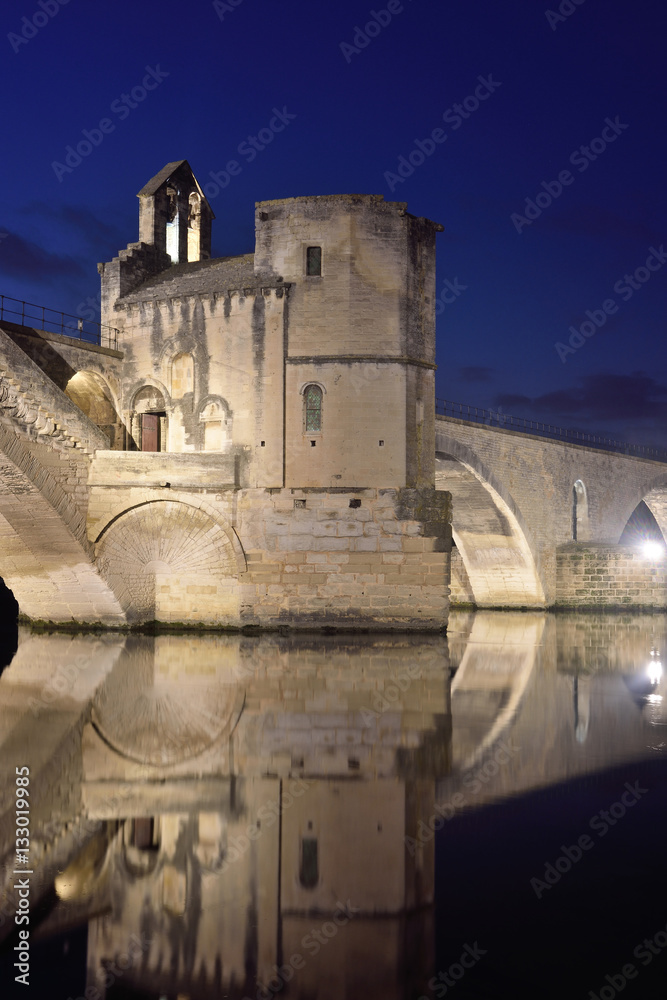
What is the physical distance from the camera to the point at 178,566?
1753 cm

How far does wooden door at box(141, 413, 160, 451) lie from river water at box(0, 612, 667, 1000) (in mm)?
9642

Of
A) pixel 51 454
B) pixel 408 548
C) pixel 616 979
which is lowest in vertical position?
pixel 616 979

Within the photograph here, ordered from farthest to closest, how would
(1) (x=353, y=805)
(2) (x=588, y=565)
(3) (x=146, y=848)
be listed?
(2) (x=588, y=565), (1) (x=353, y=805), (3) (x=146, y=848)

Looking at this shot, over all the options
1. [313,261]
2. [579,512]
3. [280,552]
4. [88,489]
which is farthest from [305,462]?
[579,512]

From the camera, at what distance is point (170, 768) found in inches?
245

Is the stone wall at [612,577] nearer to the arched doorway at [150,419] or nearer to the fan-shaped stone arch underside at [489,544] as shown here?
the fan-shaped stone arch underside at [489,544]

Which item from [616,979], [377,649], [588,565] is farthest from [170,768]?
[588,565]

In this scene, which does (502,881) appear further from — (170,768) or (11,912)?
(170,768)

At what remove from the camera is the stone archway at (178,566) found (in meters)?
17.2

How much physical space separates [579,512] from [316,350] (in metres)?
16.9

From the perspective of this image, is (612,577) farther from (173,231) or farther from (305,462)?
(173,231)

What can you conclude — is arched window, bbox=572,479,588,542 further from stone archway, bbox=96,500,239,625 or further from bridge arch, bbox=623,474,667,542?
stone archway, bbox=96,500,239,625

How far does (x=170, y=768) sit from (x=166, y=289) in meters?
14.6

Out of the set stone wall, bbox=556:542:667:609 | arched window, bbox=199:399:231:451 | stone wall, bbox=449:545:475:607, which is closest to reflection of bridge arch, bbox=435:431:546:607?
stone wall, bbox=449:545:475:607
